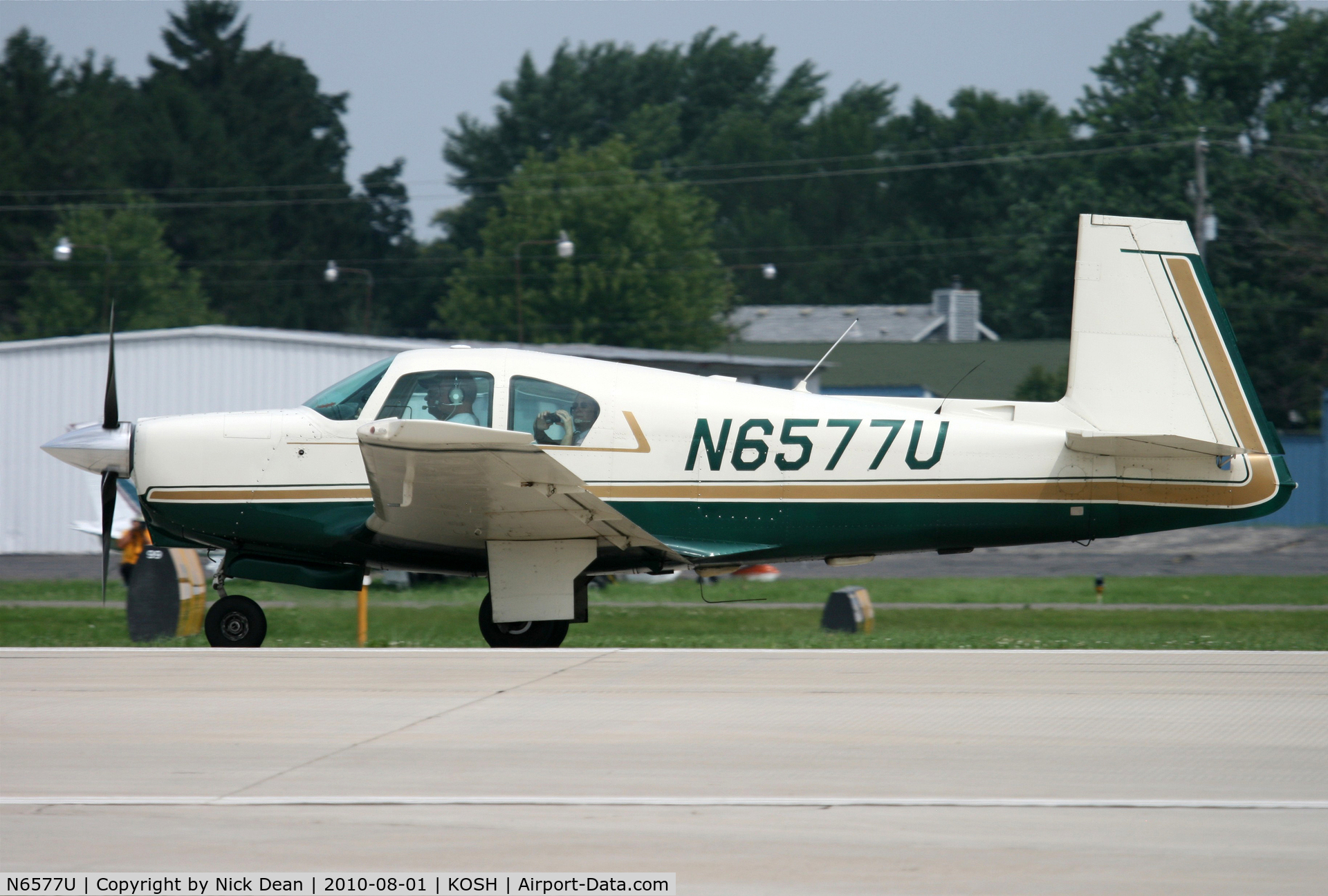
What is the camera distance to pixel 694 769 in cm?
610

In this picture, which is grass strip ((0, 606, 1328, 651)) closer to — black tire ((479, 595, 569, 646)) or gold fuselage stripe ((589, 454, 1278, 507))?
black tire ((479, 595, 569, 646))

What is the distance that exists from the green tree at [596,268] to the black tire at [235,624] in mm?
51235

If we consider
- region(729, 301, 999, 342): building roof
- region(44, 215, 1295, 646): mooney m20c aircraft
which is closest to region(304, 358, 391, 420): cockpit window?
region(44, 215, 1295, 646): mooney m20c aircraft

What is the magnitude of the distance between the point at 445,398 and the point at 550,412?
2.66 feet

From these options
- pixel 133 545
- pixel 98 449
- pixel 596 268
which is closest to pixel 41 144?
pixel 596 268

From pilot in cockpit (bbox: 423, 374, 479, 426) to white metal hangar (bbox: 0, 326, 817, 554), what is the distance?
17163 mm

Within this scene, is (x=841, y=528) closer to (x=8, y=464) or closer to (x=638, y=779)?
(x=638, y=779)

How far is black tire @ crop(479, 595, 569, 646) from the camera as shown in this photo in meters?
11.3

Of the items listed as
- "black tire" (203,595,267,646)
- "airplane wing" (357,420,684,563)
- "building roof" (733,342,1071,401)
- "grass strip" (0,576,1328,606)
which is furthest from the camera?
"building roof" (733,342,1071,401)

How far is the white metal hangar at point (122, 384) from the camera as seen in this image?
93.0ft

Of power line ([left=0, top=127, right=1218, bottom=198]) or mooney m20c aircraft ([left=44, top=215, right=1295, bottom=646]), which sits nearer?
mooney m20c aircraft ([left=44, top=215, right=1295, bottom=646])

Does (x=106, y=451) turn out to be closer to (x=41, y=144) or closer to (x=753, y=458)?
(x=753, y=458)

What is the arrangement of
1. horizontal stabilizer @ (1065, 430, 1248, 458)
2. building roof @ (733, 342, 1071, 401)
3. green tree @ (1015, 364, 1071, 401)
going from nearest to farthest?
horizontal stabilizer @ (1065, 430, 1248, 458) → green tree @ (1015, 364, 1071, 401) → building roof @ (733, 342, 1071, 401)

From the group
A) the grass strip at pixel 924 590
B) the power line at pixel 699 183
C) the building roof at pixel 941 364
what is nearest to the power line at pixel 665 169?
the power line at pixel 699 183
